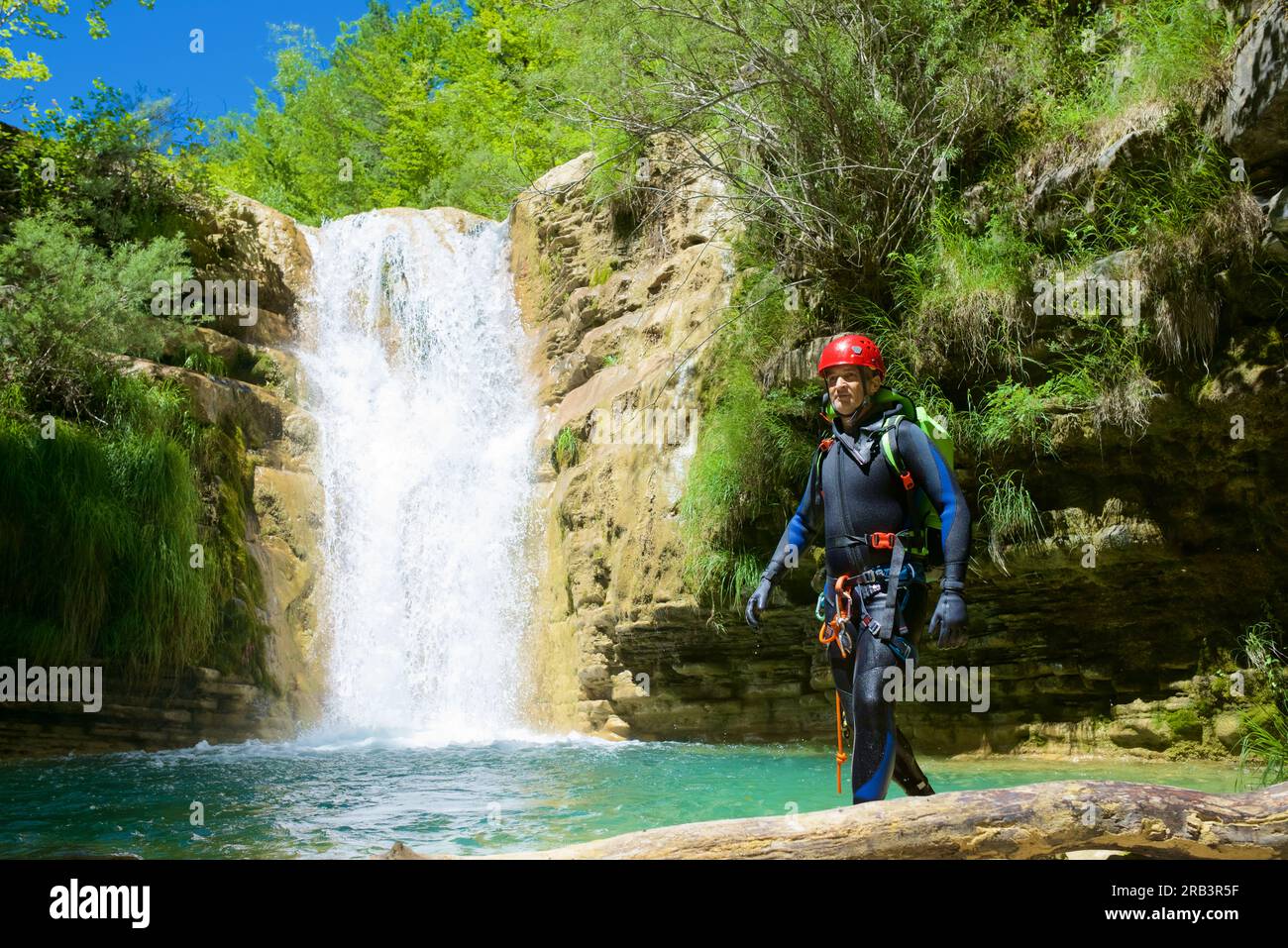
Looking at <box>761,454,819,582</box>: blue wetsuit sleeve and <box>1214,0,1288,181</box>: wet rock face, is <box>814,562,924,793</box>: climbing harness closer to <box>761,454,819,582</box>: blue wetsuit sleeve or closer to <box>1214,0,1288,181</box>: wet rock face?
<box>761,454,819,582</box>: blue wetsuit sleeve

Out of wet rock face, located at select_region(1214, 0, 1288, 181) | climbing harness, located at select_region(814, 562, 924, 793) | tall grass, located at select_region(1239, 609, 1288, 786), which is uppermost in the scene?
wet rock face, located at select_region(1214, 0, 1288, 181)

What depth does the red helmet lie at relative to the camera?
4625 millimetres

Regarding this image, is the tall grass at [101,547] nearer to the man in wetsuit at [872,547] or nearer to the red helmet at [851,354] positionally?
the man in wetsuit at [872,547]

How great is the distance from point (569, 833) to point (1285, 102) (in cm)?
556

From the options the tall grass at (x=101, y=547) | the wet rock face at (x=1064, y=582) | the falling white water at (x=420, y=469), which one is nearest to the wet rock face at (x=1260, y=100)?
the wet rock face at (x=1064, y=582)

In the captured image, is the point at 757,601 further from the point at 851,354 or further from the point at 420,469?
the point at 420,469

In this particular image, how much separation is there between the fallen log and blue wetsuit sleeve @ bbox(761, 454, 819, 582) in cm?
189

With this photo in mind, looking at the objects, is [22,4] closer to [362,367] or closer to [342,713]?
[362,367]

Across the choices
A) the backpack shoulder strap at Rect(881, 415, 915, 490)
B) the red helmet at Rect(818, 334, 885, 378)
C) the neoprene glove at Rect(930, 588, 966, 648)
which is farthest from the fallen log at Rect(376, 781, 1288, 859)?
the red helmet at Rect(818, 334, 885, 378)

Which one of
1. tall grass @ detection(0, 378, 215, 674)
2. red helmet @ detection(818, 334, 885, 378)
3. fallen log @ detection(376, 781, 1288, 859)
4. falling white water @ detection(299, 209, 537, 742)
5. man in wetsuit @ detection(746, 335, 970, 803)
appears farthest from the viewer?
falling white water @ detection(299, 209, 537, 742)

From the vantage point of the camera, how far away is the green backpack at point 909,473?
14.6 ft

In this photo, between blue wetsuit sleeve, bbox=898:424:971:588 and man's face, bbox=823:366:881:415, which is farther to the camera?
man's face, bbox=823:366:881:415

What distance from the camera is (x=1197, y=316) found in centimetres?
659
